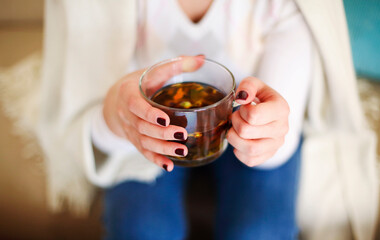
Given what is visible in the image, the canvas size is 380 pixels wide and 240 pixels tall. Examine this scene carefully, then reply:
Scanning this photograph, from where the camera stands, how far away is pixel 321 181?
0.80m

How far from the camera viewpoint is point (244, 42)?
0.66m

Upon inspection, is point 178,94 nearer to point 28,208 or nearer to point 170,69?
point 170,69

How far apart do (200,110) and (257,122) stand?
8 centimetres

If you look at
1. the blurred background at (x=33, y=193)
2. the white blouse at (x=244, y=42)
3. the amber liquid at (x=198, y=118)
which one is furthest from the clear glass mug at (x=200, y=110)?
the blurred background at (x=33, y=193)

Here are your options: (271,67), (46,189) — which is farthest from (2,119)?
(271,67)

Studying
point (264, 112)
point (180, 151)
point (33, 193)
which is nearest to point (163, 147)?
point (180, 151)

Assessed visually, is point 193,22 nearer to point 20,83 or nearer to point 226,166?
point 226,166

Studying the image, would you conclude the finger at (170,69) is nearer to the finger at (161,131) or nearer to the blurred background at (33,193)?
the finger at (161,131)

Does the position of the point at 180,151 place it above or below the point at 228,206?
above

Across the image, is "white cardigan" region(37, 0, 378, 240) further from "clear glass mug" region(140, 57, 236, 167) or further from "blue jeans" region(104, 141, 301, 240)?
"clear glass mug" region(140, 57, 236, 167)

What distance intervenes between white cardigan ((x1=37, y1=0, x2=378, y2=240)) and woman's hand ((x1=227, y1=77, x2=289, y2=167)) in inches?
9.4

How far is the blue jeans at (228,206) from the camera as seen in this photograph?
25.7 inches

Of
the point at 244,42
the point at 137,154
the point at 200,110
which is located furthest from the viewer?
the point at 137,154

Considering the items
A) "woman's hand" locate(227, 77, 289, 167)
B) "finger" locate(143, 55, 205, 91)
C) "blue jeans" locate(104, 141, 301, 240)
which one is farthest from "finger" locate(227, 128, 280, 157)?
"blue jeans" locate(104, 141, 301, 240)
